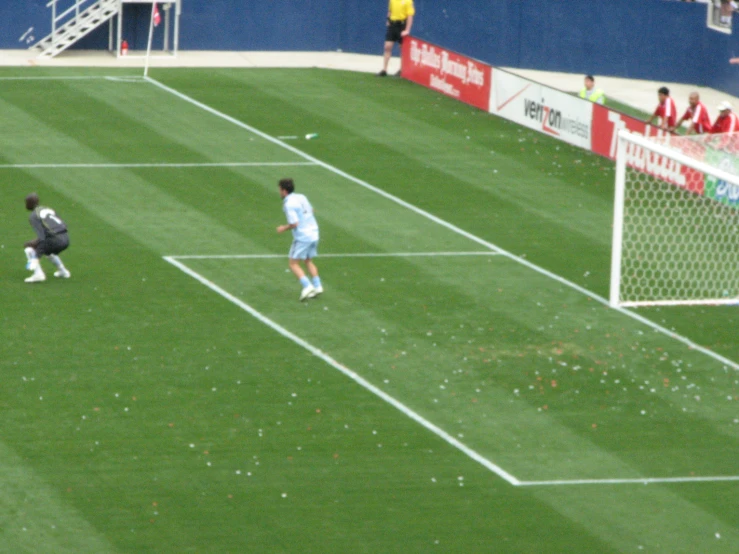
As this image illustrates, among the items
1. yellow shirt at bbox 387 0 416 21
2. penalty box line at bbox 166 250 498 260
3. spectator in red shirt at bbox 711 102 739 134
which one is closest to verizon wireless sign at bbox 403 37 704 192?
yellow shirt at bbox 387 0 416 21

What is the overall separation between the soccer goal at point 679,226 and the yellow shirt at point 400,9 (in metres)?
13.7

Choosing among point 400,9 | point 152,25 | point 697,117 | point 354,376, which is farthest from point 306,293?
point 152,25

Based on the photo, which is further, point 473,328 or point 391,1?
point 391,1

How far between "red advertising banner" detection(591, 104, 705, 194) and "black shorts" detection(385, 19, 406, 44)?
9255mm

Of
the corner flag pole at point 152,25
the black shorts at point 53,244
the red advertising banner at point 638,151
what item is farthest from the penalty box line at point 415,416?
the corner flag pole at point 152,25

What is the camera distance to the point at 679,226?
75.6 ft

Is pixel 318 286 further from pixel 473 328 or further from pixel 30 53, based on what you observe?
pixel 30 53

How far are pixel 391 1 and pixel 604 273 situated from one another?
57.0 feet

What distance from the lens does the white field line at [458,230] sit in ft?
63.0

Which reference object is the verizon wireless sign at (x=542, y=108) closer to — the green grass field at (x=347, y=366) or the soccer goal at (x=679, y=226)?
the green grass field at (x=347, y=366)

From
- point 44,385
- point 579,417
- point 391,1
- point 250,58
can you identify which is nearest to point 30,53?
point 250,58

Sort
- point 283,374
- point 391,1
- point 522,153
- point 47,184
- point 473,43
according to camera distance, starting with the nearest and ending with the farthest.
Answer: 1. point 283,374
2. point 47,184
3. point 522,153
4. point 391,1
5. point 473,43

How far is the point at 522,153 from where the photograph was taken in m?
30.2

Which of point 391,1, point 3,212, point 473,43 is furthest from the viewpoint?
point 473,43
